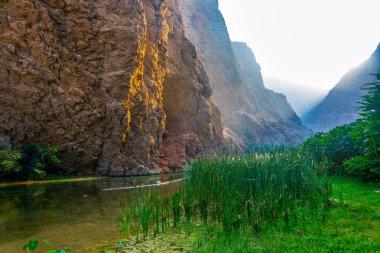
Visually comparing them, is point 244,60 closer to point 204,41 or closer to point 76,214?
point 204,41

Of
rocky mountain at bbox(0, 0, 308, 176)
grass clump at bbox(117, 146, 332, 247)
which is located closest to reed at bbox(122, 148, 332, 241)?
grass clump at bbox(117, 146, 332, 247)

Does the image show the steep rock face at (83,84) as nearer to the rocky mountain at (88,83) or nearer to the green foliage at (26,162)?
the rocky mountain at (88,83)

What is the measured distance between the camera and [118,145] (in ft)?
93.6

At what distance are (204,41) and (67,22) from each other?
5858 centimetres

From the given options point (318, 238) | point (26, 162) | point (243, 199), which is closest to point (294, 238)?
point (318, 238)

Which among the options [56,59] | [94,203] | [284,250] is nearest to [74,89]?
[56,59]

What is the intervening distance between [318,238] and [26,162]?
62.4 ft

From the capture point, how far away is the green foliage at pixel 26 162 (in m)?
18.8

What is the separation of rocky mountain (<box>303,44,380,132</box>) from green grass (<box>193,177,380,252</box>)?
14123 centimetres

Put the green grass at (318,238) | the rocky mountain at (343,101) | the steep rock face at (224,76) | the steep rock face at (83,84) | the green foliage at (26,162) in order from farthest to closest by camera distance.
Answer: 1. the rocky mountain at (343,101)
2. the steep rock face at (224,76)
3. the steep rock face at (83,84)
4. the green foliage at (26,162)
5. the green grass at (318,238)

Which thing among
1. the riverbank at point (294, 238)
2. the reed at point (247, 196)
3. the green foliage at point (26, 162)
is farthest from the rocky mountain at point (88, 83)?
the riverbank at point (294, 238)

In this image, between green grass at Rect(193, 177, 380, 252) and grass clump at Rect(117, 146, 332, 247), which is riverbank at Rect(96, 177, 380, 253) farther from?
grass clump at Rect(117, 146, 332, 247)

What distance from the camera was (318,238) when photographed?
18.5ft

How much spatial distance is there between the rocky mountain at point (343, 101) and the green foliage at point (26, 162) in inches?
5236
